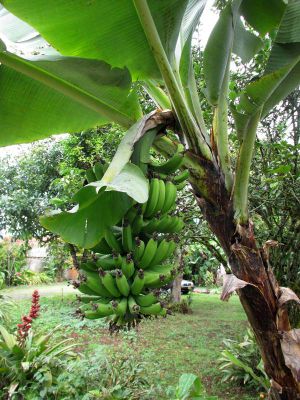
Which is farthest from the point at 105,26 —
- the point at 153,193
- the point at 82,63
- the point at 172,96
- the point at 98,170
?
the point at 153,193

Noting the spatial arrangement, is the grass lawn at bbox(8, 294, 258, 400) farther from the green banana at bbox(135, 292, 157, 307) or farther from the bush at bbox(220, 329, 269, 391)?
the green banana at bbox(135, 292, 157, 307)

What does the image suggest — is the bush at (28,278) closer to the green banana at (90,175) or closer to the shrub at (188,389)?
the shrub at (188,389)

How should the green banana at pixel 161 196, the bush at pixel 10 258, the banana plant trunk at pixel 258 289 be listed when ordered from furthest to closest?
the bush at pixel 10 258 < the banana plant trunk at pixel 258 289 < the green banana at pixel 161 196

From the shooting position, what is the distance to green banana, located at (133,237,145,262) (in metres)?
1.31

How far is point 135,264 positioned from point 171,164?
0.42m

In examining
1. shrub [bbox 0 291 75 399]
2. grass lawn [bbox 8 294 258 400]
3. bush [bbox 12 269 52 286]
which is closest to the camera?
shrub [bbox 0 291 75 399]

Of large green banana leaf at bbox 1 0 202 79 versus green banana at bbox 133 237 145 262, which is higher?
large green banana leaf at bbox 1 0 202 79

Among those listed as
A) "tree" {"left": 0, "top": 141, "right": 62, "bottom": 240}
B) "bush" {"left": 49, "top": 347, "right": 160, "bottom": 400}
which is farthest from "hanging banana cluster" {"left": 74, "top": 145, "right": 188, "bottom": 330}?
"tree" {"left": 0, "top": 141, "right": 62, "bottom": 240}

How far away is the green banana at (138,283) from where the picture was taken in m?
1.27

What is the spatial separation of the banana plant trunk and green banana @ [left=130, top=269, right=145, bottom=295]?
357mm

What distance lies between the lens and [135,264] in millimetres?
1348

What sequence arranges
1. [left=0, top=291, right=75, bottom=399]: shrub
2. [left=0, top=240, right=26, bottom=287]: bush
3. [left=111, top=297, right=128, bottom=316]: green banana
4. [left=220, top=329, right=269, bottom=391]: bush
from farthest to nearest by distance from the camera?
[left=0, top=240, right=26, bottom=287]: bush
[left=220, top=329, right=269, bottom=391]: bush
[left=0, top=291, right=75, bottom=399]: shrub
[left=111, top=297, right=128, bottom=316]: green banana

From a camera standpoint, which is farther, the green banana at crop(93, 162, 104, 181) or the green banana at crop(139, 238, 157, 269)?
the green banana at crop(93, 162, 104, 181)

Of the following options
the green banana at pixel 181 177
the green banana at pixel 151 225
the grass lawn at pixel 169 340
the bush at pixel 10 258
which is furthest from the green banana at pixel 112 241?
the bush at pixel 10 258
